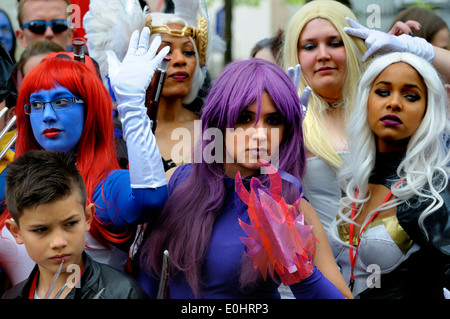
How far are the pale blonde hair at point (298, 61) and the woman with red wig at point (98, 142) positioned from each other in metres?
0.93

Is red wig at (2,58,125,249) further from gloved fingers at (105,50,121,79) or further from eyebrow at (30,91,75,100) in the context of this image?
gloved fingers at (105,50,121,79)

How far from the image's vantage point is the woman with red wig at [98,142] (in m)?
2.25

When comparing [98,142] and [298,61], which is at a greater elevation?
[298,61]

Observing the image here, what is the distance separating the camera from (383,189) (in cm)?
251

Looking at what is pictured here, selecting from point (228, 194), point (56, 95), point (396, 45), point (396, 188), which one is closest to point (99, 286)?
point (228, 194)

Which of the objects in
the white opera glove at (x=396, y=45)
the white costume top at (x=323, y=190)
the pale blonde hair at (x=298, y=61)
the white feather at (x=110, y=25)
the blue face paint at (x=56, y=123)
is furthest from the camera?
the white feather at (x=110, y=25)

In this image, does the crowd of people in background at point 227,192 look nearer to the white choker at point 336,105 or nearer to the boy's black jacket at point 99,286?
the boy's black jacket at point 99,286

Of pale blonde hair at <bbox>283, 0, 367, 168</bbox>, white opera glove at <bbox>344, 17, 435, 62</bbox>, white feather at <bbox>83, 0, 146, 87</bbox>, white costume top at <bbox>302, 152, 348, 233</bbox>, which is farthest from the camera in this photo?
white feather at <bbox>83, 0, 146, 87</bbox>

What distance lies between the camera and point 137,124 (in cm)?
226

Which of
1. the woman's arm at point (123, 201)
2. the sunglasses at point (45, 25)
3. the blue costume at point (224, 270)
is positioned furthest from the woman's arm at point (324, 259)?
the sunglasses at point (45, 25)

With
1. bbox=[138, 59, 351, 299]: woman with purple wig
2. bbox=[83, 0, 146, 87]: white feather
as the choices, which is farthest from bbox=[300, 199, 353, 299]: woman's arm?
bbox=[83, 0, 146, 87]: white feather

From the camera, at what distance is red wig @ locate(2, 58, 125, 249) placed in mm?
2475

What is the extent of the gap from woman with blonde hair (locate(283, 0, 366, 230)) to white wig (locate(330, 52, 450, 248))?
405 mm

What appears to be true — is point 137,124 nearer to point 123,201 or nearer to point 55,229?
point 123,201
